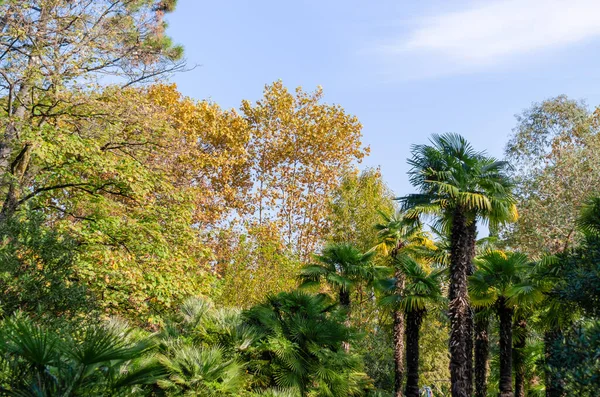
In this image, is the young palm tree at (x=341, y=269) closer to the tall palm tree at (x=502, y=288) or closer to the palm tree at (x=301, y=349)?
the tall palm tree at (x=502, y=288)

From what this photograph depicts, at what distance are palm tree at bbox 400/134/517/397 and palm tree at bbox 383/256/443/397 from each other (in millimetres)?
1796

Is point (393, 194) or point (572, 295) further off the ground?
point (393, 194)

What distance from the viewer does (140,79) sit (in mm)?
20453

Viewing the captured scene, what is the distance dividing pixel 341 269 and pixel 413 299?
3.36 meters

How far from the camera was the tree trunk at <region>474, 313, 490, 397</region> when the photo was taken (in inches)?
943

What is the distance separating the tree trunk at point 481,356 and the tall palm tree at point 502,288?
1.65 m

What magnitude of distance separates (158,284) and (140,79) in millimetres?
7278

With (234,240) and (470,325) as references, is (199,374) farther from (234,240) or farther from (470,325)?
(234,240)

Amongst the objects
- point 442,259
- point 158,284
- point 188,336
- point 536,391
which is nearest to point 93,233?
point 158,284

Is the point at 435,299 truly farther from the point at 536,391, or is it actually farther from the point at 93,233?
the point at 93,233

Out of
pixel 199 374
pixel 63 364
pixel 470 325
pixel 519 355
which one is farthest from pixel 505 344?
pixel 63 364

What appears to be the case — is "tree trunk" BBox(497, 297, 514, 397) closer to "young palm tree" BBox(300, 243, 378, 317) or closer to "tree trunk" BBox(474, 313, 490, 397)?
"tree trunk" BBox(474, 313, 490, 397)

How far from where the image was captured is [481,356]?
24641 millimetres

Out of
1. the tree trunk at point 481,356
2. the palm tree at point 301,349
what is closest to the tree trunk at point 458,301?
the tree trunk at point 481,356
